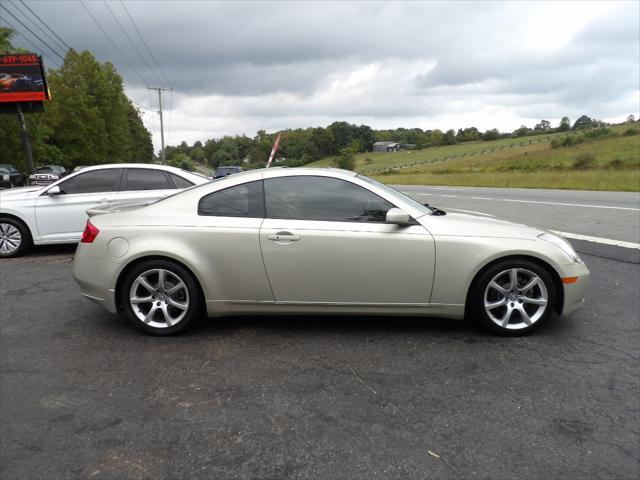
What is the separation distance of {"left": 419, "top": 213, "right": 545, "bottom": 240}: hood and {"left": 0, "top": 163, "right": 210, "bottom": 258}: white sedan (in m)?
4.88

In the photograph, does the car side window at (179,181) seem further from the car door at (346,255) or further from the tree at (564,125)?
the tree at (564,125)

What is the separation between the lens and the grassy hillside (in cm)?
2433

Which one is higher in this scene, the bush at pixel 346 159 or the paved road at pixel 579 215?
the paved road at pixel 579 215

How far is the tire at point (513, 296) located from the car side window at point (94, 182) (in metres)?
6.07

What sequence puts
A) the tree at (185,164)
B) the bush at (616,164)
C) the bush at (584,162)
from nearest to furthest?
the bush at (616,164), the bush at (584,162), the tree at (185,164)

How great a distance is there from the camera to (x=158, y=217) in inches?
154

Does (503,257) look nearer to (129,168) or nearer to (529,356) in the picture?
(529,356)

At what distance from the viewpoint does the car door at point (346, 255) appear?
362 cm

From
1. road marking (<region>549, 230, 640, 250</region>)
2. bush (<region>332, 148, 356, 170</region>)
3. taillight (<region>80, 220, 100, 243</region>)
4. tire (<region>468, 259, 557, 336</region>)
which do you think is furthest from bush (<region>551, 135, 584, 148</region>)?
taillight (<region>80, 220, 100, 243</region>)

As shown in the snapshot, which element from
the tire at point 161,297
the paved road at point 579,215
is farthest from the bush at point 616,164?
the tire at point 161,297

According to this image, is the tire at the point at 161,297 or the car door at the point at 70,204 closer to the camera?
the tire at the point at 161,297

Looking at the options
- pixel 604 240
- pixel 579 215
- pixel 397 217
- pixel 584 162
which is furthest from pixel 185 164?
pixel 397 217

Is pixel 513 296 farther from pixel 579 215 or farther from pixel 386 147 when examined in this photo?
pixel 386 147

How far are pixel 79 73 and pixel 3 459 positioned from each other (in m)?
56.9
